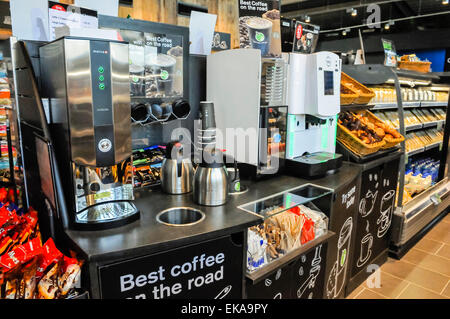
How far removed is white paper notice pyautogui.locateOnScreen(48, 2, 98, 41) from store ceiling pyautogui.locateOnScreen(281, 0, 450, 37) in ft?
21.5

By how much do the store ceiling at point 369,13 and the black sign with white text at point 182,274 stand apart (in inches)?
280

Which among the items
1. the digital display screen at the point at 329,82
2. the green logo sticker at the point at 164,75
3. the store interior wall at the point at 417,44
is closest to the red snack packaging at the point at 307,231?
the digital display screen at the point at 329,82

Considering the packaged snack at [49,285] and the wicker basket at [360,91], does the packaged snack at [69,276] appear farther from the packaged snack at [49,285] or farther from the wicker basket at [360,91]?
the wicker basket at [360,91]

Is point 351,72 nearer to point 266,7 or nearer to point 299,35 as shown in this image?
point 299,35

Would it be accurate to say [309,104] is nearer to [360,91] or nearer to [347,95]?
[347,95]

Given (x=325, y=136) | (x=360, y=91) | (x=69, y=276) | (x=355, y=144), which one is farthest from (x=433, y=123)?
(x=69, y=276)

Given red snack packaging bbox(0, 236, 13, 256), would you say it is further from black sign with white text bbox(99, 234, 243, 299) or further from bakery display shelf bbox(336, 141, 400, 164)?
bakery display shelf bbox(336, 141, 400, 164)

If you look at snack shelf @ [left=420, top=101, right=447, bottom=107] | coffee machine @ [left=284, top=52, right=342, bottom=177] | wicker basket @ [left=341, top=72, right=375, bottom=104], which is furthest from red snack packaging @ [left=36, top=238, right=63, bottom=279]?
snack shelf @ [left=420, top=101, right=447, bottom=107]

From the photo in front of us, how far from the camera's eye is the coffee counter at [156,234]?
3.77 feet

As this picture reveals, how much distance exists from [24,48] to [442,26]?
1051 cm

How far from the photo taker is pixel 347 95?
2469mm
